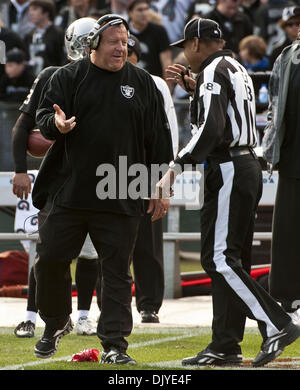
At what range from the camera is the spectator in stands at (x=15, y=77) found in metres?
12.4

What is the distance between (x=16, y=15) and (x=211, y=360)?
31.0 feet

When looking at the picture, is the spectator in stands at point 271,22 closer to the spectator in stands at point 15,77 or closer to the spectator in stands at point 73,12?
the spectator in stands at point 73,12

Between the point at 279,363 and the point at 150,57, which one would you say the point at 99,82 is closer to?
the point at 279,363

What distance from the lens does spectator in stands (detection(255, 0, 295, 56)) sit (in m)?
13.2

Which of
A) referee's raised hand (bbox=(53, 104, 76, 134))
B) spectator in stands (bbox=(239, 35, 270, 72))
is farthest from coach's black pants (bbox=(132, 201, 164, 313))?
spectator in stands (bbox=(239, 35, 270, 72))

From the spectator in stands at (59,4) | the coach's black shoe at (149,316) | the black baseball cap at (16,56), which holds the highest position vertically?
the spectator in stands at (59,4)

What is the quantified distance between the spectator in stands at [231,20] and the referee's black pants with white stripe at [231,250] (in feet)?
22.2

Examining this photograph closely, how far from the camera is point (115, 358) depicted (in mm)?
5953

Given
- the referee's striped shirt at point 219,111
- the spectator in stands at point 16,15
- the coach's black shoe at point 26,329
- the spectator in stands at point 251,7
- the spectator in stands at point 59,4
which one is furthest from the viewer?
the spectator in stands at point 59,4

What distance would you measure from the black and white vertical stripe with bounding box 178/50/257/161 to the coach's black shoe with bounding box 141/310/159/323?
8.23 ft

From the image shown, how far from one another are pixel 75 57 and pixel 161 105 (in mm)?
1318

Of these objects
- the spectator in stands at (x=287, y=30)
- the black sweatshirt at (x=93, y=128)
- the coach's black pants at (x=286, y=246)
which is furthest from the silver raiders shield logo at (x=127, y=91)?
the spectator in stands at (x=287, y=30)

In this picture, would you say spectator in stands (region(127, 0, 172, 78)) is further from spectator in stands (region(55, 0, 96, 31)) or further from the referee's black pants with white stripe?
the referee's black pants with white stripe

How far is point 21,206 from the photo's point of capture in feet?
31.4
